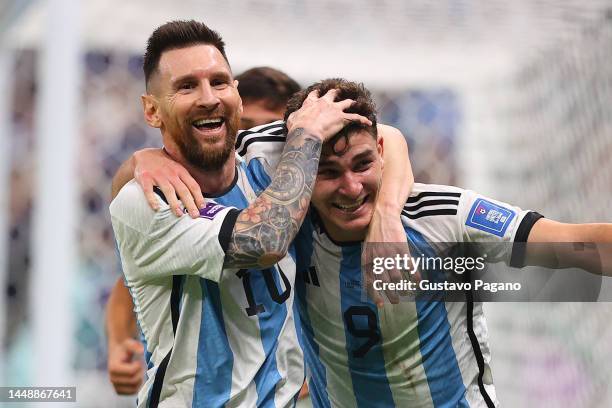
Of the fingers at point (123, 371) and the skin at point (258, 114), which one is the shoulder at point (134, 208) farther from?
the skin at point (258, 114)

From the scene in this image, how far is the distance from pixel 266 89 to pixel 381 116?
1.30 metres

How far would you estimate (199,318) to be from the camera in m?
1.82

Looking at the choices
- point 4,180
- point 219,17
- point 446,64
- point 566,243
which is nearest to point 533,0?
point 446,64

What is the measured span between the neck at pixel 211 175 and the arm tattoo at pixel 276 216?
6.5 inches

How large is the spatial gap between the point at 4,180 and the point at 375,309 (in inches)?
83.8

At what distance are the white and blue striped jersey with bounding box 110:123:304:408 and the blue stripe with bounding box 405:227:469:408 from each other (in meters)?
0.31

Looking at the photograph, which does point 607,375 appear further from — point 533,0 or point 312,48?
point 312,48

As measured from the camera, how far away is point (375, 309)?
2.01 metres

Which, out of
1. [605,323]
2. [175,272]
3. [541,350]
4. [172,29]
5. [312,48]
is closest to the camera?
[175,272]

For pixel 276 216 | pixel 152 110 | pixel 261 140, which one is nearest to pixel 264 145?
pixel 261 140

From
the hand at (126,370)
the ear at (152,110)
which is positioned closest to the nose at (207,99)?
the ear at (152,110)

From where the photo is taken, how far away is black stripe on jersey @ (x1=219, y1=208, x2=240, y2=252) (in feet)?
5.65

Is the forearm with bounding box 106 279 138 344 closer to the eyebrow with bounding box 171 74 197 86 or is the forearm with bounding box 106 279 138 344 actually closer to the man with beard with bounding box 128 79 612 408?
the man with beard with bounding box 128 79 612 408

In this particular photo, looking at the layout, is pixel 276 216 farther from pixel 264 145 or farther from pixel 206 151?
pixel 264 145
